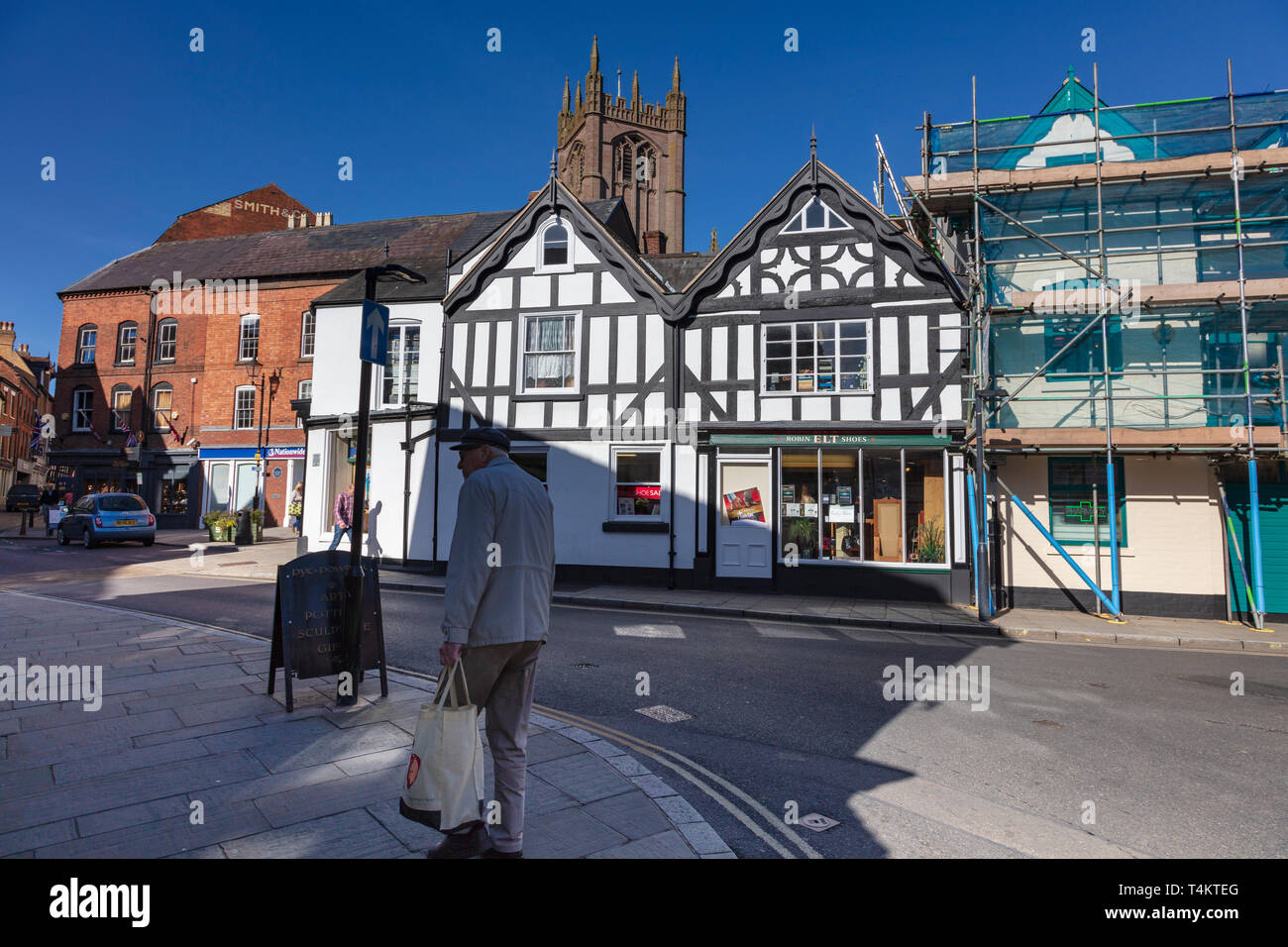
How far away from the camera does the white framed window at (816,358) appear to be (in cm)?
1527

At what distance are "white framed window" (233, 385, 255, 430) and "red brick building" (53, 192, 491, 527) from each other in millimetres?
45

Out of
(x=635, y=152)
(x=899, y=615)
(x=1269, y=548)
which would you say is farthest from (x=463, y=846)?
(x=635, y=152)

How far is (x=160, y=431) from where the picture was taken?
33.0 meters

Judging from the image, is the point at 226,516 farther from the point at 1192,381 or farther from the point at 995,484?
the point at 1192,381

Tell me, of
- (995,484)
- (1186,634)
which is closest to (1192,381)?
(995,484)

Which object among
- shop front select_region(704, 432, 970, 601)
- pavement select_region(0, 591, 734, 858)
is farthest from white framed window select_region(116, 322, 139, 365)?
pavement select_region(0, 591, 734, 858)

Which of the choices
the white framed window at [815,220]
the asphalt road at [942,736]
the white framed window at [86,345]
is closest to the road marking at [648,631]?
the asphalt road at [942,736]

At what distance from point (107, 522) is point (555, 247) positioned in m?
16.8

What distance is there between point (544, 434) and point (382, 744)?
39.8 feet

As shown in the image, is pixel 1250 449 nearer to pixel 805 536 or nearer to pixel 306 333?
pixel 805 536

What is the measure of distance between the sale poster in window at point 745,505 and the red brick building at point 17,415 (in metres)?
49.6

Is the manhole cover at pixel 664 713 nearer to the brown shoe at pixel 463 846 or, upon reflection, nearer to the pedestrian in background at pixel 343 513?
the brown shoe at pixel 463 846

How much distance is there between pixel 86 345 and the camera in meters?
34.8

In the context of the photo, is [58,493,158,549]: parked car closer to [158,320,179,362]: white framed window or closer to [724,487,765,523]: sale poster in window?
[158,320,179,362]: white framed window
